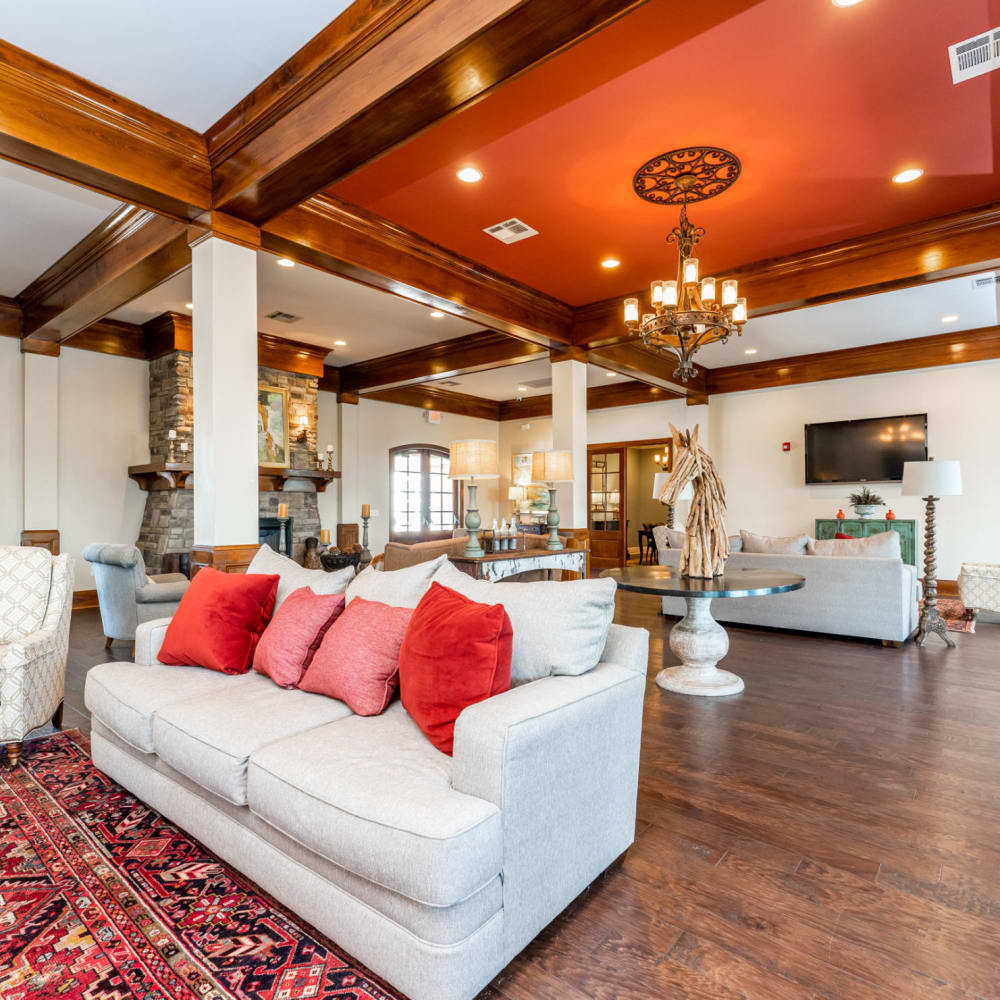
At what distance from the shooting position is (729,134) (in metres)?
3.40

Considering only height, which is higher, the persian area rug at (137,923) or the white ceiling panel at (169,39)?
the white ceiling panel at (169,39)

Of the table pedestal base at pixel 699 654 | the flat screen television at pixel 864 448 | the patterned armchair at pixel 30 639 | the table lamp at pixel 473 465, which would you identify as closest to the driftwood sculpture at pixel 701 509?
the table pedestal base at pixel 699 654

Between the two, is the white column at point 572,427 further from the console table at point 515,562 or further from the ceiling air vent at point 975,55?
the ceiling air vent at point 975,55

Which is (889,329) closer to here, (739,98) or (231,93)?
(739,98)

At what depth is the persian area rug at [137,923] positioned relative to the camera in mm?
1434

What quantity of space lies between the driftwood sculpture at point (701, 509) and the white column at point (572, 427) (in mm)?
2458

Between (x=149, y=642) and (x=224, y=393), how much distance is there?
1546 millimetres

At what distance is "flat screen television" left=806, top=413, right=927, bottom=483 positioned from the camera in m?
7.71

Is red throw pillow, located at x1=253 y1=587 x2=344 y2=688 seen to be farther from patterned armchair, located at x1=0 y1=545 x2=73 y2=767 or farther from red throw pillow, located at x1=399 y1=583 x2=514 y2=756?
patterned armchair, located at x1=0 y1=545 x2=73 y2=767

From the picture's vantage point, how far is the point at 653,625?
5.64 meters

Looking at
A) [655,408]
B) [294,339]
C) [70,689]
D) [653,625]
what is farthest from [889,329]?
[70,689]

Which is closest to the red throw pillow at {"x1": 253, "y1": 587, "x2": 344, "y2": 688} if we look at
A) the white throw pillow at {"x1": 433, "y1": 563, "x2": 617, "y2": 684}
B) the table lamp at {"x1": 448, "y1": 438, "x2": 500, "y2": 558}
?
the white throw pillow at {"x1": 433, "y1": 563, "x2": 617, "y2": 684}

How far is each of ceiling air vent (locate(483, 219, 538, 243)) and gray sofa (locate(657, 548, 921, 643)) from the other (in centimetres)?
319

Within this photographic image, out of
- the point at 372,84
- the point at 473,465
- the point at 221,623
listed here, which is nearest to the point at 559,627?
the point at 221,623
